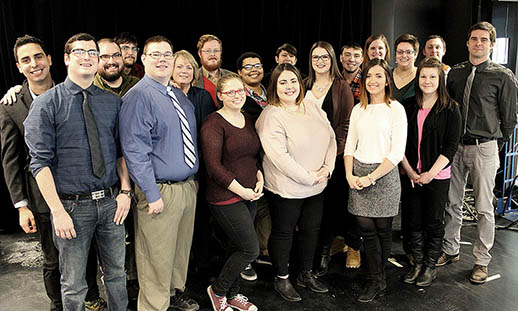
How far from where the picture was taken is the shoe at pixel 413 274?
3164 millimetres

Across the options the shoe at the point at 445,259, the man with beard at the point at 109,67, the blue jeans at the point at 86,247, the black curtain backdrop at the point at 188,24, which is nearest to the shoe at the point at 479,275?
the shoe at the point at 445,259

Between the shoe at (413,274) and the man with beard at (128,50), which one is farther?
the man with beard at (128,50)

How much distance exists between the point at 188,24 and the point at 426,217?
10.3 feet

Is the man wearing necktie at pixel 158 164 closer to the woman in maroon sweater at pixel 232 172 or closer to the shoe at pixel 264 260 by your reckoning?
the woman in maroon sweater at pixel 232 172

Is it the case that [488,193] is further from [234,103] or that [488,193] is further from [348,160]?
[234,103]

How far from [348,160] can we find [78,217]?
1752 millimetres

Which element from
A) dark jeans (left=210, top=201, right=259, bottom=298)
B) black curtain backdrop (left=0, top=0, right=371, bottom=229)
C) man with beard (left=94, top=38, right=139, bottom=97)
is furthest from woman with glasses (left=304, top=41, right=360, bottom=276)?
black curtain backdrop (left=0, top=0, right=371, bottom=229)

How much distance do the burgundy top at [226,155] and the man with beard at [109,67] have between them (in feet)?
2.60

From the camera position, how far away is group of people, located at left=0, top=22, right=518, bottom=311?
2.18 meters

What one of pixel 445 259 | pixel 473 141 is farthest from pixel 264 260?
pixel 473 141

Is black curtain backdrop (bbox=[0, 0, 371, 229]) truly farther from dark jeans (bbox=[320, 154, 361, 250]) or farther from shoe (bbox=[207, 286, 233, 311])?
shoe (bbox=[207, 286, 233, 311])

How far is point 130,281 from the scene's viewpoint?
296 centimetres

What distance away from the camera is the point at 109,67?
9.37ft

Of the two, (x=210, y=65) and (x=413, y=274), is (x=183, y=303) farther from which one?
(x=210, y=65)
